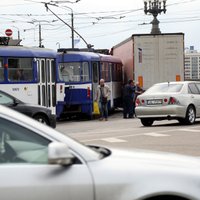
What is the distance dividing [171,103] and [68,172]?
46.4ft

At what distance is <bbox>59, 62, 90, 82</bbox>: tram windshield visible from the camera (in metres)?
24.0

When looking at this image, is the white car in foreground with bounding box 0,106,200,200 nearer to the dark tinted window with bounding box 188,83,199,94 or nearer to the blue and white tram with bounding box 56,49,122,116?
the dark tinted window with bounding box 188,83,199,94

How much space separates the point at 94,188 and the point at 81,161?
21cm

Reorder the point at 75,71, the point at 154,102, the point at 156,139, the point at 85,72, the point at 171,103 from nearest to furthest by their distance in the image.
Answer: the point at 156,139 → the point at 171,103 → the point at 154,102 → the point at 75,71 → the point at 85,72

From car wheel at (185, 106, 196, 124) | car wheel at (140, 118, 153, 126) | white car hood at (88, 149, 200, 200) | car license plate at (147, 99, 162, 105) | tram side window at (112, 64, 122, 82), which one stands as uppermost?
tram side window at (112, 64, 122, 82)

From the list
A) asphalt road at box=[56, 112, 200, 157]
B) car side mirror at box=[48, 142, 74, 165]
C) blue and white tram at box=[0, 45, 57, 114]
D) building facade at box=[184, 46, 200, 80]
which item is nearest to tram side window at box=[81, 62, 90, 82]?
blue and white tram at box=[0, 45, 57, 114]

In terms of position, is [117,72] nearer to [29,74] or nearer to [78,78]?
[78,78]

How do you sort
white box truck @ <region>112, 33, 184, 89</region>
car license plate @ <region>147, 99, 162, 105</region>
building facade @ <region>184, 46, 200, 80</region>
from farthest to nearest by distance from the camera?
1. building facade @ <region>184, 46, 200, 80</region>
2. white box truck @ <region>112, 33, 184, 89</region>
3. car license plate @ <region>147, 99, 162, 105</region>

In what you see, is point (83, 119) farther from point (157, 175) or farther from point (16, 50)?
point (157, 175)

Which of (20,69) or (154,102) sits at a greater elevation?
(20,69)

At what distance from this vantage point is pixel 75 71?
79.9ft

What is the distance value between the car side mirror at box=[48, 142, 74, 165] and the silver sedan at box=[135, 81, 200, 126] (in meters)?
14.0

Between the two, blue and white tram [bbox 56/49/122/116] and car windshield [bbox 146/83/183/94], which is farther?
blue and white tram [bbox 56/49/122/116]

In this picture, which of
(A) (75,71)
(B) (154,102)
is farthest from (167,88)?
(A) (75,71)
